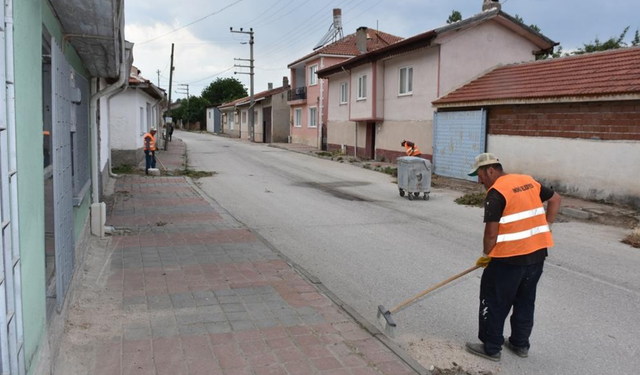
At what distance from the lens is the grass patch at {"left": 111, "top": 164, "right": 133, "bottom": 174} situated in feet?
59.2

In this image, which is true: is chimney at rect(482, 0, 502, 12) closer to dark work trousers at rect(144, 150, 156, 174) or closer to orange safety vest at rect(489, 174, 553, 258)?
dark work trousers at rect(144, 150, 156, 174)

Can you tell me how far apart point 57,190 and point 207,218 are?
5.85m

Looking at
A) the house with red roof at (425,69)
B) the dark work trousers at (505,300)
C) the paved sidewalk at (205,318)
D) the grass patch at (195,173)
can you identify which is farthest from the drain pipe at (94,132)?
the house with red roof at (425,69)

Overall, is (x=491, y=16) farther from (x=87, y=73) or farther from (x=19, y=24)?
(x=19, y=24)

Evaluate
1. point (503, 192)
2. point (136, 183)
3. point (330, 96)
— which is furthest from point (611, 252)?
point (330, 96)

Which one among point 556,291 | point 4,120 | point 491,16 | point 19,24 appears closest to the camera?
point 4,120

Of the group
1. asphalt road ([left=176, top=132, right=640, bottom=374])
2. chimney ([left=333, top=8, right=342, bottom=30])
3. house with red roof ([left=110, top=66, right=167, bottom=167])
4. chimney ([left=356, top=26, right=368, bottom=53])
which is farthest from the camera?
chimney ([left=333, top=8, right=342, bottom=30])

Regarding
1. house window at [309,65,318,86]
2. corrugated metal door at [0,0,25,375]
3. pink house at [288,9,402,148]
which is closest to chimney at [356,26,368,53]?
pink house at [288,9,402,148]

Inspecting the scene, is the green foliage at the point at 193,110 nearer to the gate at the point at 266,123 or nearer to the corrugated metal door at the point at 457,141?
the gate at the point at 266,123

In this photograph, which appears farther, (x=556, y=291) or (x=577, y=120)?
(x=577, y=120)

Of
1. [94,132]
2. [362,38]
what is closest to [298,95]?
[362,38]

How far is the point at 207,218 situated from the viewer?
1002cm

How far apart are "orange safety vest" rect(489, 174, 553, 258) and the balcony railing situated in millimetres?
34492

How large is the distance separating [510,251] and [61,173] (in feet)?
12.4
